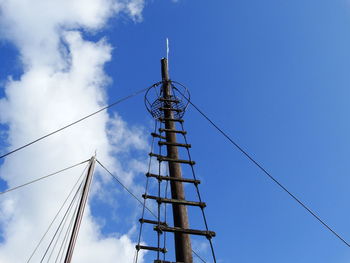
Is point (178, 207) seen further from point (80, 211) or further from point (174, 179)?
point (80, 211)

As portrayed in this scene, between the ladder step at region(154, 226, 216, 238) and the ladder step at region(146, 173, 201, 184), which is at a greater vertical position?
the ladder step at region(146, 173, 201, 184)

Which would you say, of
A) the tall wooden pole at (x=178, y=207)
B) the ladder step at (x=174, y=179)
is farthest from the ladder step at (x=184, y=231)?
the ladder step at (x=174, y=179)

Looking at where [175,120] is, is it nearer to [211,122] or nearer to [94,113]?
[211,122]

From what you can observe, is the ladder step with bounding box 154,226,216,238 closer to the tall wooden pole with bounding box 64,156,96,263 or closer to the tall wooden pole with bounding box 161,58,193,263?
the tall wooden pole with bounding box 161,58,193,263

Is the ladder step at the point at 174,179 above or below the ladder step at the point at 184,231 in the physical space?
above

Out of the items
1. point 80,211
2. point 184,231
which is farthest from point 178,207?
point 80,211

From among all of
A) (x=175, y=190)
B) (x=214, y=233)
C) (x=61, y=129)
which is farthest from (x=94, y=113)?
(x=214, y=233)

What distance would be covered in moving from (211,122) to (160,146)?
9.74 feet

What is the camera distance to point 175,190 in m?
8.06

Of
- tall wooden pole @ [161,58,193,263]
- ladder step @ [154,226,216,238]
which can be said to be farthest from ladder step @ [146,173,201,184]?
ladder step @ [154,226,216,238]

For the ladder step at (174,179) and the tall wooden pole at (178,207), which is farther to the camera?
the ladder step at (174,179)

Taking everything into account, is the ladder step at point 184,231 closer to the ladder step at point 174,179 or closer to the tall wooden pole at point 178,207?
the tall wooden pole at point 178,207

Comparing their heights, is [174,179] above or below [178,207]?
above

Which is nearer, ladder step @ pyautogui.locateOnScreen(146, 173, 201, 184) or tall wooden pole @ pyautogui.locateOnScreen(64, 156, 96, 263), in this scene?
tall wooden pole @ pyautogui.locateOnScreen(64, 156, 96, 263)
